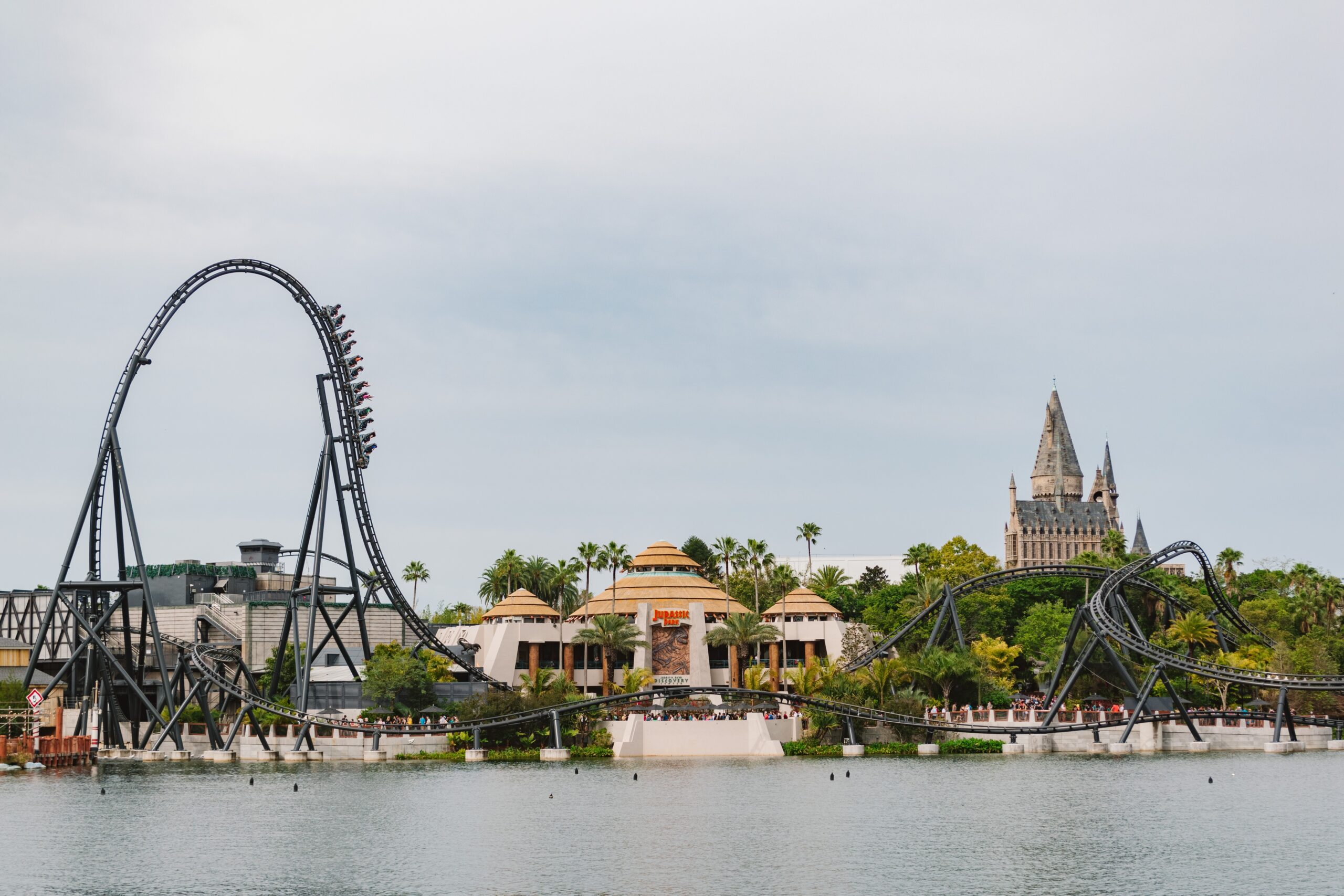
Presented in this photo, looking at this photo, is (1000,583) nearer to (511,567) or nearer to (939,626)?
(939,626)

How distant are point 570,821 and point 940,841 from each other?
11.6 meters

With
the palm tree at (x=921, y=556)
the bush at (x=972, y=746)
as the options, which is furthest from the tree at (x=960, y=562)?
the bush at (x=972, y=746)

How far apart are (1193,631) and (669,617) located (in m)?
31.7

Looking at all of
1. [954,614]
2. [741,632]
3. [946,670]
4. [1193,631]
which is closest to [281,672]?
[741,632]

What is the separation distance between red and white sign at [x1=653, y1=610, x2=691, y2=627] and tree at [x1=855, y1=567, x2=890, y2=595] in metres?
40.0

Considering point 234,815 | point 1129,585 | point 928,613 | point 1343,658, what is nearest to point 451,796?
point 234,815

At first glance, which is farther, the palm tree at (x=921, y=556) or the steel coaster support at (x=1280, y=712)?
the palm tree at (x=921, y=556)

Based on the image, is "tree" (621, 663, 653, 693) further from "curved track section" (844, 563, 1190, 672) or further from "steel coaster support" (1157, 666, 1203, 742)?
"steel coaster support" (1157, 666, 1203, 742)

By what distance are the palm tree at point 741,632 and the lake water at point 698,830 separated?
96.9 feet

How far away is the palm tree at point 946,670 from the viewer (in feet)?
250

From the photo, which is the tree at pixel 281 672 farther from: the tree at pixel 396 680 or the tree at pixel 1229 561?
the tree at pixel 1229 561

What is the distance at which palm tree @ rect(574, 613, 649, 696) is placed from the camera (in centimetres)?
9112

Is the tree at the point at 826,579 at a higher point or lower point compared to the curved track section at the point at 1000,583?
higher

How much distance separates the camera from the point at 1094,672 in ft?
244
